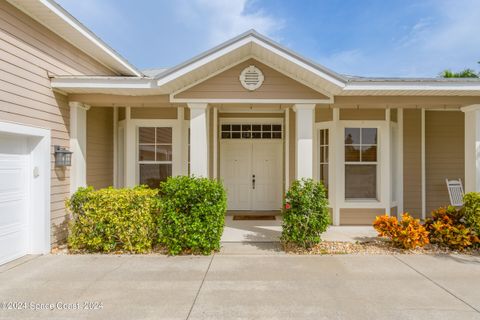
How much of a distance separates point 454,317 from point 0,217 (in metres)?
6.12

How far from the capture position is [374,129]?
A: 696 centimetres

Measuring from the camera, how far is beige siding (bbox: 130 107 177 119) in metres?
7.23

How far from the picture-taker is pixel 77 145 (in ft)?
18.6

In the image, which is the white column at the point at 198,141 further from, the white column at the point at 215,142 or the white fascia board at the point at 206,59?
the white column at the point at 215,142

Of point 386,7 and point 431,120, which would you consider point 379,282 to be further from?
point 386,7

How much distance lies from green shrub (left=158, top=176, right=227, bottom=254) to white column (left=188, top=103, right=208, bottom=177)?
0.57 meters

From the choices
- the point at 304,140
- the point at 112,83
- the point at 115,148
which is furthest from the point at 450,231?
the point at 115,148

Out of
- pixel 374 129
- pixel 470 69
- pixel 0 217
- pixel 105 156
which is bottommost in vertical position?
pixel 0 217

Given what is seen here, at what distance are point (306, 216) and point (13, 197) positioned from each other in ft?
15.9

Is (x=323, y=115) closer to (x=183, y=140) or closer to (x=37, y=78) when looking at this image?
(x=183, y=140)

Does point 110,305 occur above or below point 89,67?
below

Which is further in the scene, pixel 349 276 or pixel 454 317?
pixel 349 276

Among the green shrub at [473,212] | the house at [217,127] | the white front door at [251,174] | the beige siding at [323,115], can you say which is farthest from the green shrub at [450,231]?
the white front door at [251,174]

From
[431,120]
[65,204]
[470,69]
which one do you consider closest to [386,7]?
[470,69]
